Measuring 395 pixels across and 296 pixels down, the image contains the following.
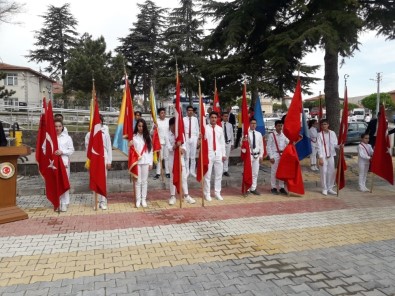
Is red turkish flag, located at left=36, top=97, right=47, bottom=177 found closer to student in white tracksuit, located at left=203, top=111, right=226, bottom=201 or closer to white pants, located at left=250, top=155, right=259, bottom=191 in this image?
student in white tracksuit, located at left=203, top=111, right=226, bottom=201

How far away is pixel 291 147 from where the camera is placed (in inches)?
331

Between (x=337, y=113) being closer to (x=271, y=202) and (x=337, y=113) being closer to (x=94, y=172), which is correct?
(x=271, y=202)

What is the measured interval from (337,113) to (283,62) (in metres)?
3.93

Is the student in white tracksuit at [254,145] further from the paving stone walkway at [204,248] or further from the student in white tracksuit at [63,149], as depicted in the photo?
the student in white tracksuit at [63,149]

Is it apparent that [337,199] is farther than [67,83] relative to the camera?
No

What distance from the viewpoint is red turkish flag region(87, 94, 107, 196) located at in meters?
7.09

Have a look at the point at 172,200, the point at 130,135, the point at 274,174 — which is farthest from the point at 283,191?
the point at 130,135

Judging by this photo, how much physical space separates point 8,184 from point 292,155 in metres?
6.07

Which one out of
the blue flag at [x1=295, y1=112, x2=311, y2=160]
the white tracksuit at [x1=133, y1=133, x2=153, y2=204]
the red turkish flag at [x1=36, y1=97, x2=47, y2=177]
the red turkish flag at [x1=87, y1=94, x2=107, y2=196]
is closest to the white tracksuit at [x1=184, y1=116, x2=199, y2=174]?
the white tracksuit at [x1=133, y1=133, x2=153, y2=204]

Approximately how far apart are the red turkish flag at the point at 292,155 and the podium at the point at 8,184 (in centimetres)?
566

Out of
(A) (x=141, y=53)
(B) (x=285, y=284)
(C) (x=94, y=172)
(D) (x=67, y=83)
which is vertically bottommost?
(B) (x=285, y=284)

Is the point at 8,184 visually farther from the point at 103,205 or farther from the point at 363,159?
the point at 363,159

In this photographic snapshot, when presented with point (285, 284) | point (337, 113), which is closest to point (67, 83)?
point (337, 113)

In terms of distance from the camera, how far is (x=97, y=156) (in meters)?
7.19
